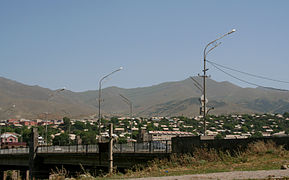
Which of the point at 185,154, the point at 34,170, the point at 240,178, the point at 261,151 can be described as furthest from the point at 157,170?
the point at 34,170

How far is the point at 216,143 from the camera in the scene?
83.9 ft

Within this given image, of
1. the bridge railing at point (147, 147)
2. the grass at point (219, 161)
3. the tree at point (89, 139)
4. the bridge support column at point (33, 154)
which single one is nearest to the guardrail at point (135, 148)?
the bridge railing at point (147, 147)

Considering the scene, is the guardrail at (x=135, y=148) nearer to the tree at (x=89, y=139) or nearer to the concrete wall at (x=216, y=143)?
the concrete wall at (x=216, y=143)

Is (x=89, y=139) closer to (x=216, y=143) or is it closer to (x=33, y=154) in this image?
(x=33, y=154)

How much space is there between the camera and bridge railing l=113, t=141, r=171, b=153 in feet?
101

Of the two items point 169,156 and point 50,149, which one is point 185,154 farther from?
point 50,149

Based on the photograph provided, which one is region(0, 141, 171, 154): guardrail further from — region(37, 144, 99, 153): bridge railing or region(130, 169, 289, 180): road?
region(130, 169, 289, 180): road

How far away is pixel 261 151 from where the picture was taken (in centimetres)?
2359

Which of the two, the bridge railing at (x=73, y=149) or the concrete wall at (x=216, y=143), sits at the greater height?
the concrete wall at (x=216, y=143)

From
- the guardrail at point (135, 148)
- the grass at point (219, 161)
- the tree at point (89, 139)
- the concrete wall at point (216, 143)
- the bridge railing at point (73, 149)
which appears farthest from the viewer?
the tree at point (89, 139)

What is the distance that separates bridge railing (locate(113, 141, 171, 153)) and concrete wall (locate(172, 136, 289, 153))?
2.16 m

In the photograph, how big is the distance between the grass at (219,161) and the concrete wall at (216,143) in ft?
1.10

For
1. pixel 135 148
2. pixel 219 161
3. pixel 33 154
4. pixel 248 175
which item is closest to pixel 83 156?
pixel 135 148

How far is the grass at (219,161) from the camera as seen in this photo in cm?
2094
